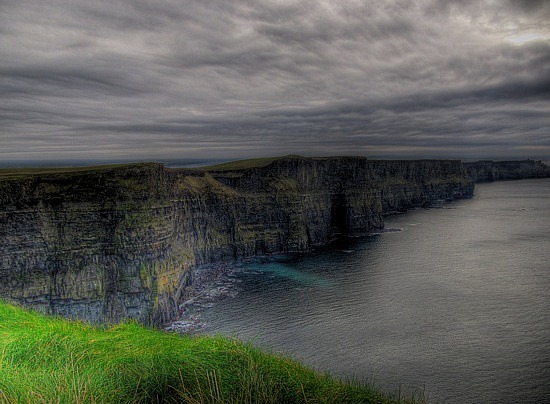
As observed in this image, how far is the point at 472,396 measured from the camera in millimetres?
28344

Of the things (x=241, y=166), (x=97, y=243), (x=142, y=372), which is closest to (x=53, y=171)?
(x=97, y=243)

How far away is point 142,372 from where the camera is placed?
456 inches

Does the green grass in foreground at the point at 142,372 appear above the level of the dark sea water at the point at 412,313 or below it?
above

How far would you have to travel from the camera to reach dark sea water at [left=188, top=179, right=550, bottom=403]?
31.6 m

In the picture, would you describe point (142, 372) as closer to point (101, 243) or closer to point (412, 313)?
point (101, 243)

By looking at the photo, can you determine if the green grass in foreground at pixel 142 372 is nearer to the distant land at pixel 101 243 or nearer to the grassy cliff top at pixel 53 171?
the distant land at pixel 101 243

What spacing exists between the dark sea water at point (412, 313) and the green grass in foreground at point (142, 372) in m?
10.7

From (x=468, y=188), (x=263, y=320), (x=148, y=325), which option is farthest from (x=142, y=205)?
(x=468, y=188)

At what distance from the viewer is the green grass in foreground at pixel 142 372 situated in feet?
32.9

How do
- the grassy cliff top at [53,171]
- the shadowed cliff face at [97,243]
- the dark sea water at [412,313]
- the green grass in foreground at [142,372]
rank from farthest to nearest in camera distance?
the grassy cliff top at [53,171] → the shadowed cliff face at [97,243] → the dark sea water at [412,313] → the green grass in foreground at [142,372]

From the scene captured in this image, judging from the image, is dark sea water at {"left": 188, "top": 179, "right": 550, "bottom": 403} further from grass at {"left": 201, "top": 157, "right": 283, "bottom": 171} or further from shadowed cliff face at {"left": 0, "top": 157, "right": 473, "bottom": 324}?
grass at {"left": 201, "top": 157, "right": 283, "bottom": 171}

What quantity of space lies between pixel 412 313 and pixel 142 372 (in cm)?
4124

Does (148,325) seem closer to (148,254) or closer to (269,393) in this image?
(148,254)

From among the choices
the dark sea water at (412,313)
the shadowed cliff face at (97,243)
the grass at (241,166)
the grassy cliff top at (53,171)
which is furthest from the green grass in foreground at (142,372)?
the grass at (241,166)
